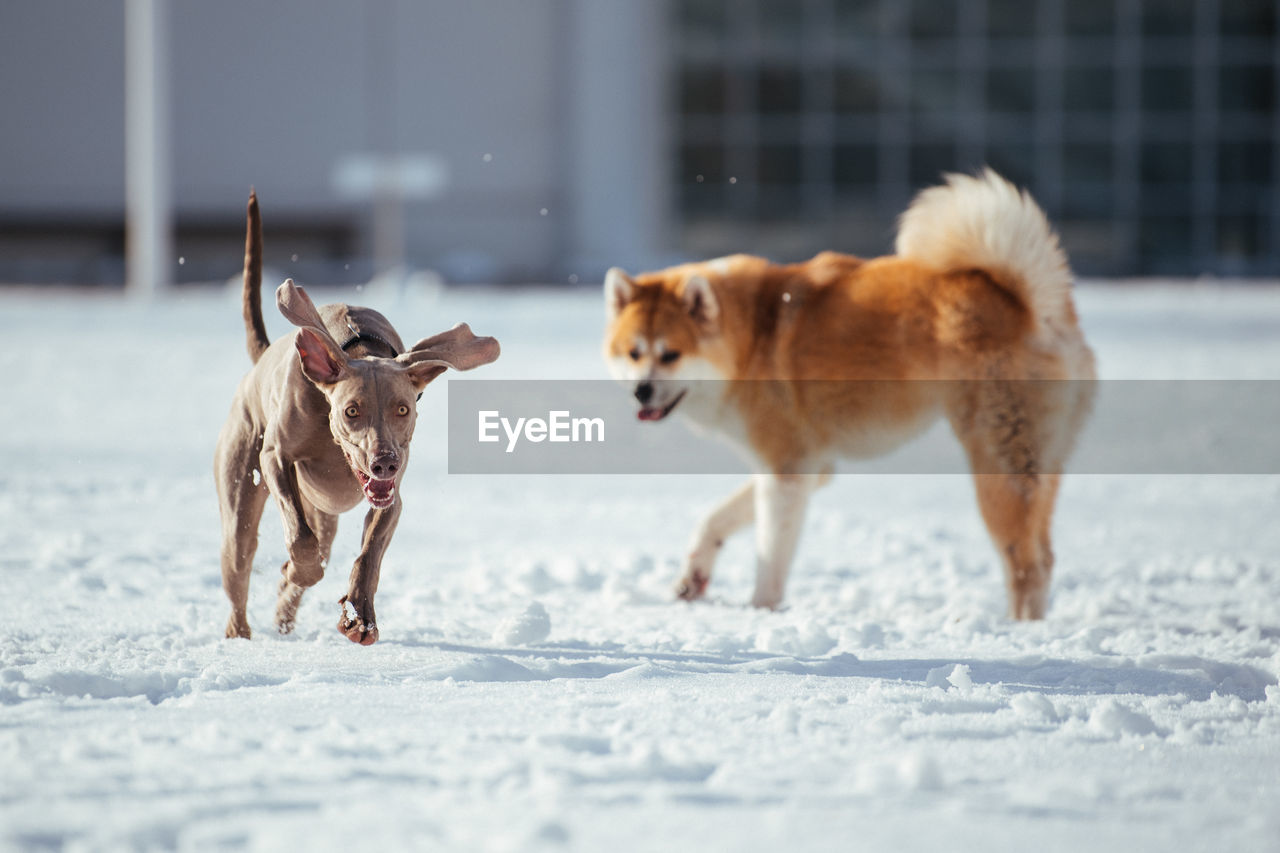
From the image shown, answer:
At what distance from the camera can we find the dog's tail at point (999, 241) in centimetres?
491

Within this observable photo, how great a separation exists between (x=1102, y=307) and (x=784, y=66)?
1116 cm

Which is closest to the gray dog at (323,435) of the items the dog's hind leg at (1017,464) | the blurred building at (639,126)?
the dog's hind leg at (1017,464)

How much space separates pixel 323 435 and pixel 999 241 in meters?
2.69

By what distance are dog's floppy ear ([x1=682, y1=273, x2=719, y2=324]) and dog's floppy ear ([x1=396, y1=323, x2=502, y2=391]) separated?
159 cm

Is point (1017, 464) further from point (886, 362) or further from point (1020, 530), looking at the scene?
point (886, 362)

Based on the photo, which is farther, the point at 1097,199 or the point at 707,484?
the point at 1097,199

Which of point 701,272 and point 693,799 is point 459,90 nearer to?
point 701,272

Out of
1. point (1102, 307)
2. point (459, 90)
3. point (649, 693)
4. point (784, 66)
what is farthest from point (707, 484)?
point (459, 90)

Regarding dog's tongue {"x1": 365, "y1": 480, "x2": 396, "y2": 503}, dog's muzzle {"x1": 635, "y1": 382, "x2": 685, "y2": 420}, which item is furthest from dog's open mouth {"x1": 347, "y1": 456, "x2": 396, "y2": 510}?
dog's muzzle {"x1": 635, "y1": 382, "x2": 685, "y2": 420}

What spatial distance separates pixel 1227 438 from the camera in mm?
9242

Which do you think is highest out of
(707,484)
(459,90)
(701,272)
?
(459,90)

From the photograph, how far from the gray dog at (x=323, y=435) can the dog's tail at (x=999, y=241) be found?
2.15m

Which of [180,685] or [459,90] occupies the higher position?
[459,90]

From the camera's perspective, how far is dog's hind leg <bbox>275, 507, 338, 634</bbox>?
3.82 metres
